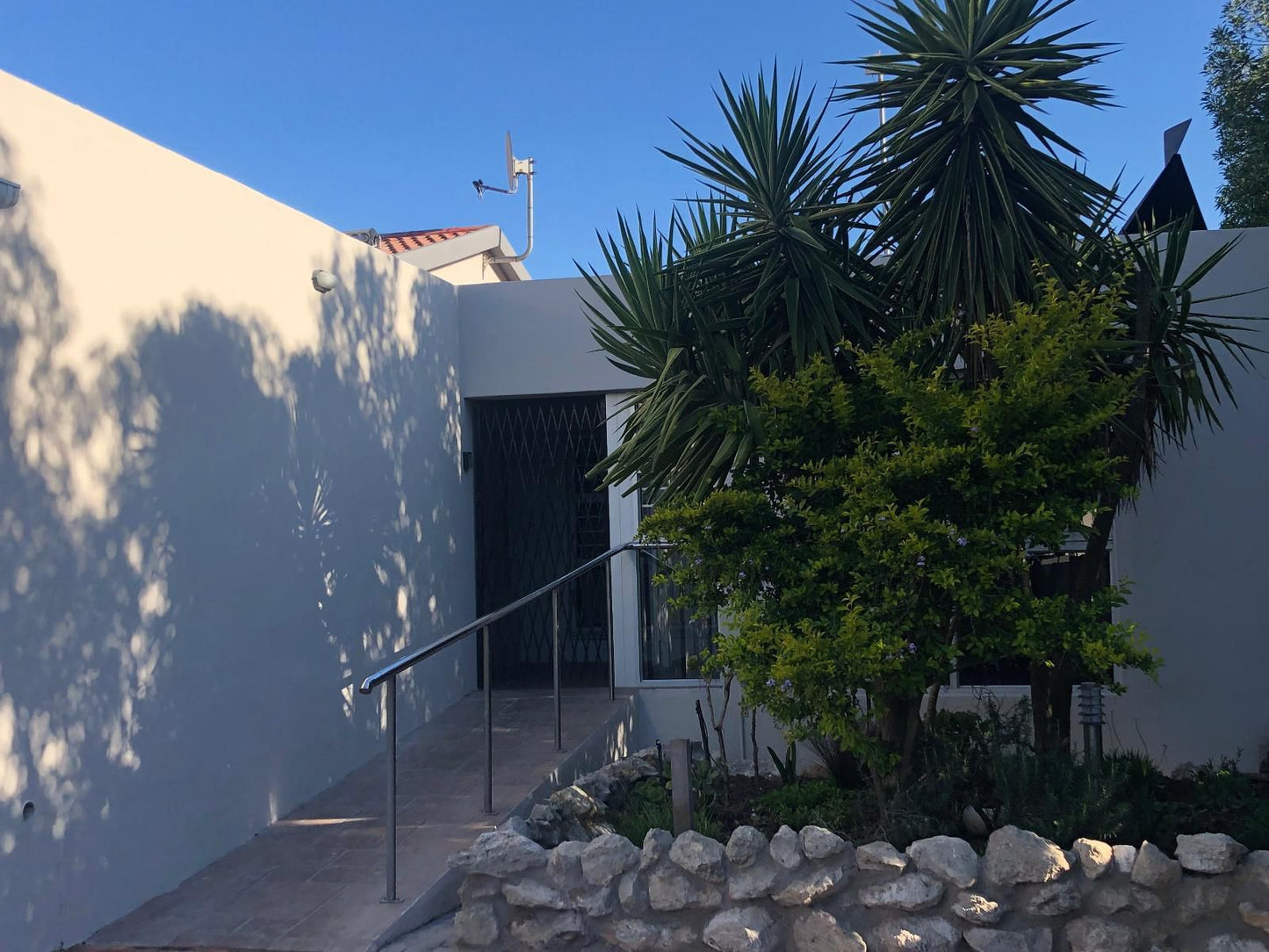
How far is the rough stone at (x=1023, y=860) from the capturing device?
3234 mm

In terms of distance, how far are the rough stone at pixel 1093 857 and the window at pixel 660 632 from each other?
383cm

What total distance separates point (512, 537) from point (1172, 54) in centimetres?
862

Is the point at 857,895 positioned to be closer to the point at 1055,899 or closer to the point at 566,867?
the point at 1055,899

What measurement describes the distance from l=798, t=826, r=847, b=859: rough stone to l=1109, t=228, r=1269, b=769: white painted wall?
12.3 ft

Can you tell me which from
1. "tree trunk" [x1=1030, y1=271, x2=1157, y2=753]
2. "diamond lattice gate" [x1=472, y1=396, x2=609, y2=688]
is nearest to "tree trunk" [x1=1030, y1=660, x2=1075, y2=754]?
"tree trunk" [x1=1030, y1=271, x2=1157, y2=753]

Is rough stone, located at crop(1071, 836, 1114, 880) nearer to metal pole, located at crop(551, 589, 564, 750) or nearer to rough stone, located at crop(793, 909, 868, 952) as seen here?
rough stone, located at crop(793, 909, 868, 952)

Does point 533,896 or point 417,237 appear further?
point 417,237

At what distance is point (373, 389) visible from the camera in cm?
595

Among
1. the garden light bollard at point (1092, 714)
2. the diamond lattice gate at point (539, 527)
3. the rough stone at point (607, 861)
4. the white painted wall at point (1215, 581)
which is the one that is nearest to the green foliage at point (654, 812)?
the rough stone at point (607, 861)

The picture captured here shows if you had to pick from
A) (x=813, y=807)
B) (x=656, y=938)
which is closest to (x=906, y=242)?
(x=813, y=807)

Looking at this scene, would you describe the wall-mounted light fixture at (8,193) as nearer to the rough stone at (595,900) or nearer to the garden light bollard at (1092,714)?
the rough stone at (595,900)

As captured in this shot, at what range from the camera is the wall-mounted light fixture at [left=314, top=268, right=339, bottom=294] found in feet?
17.4

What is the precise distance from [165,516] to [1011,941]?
345cm

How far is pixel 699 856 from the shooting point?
134 inches
